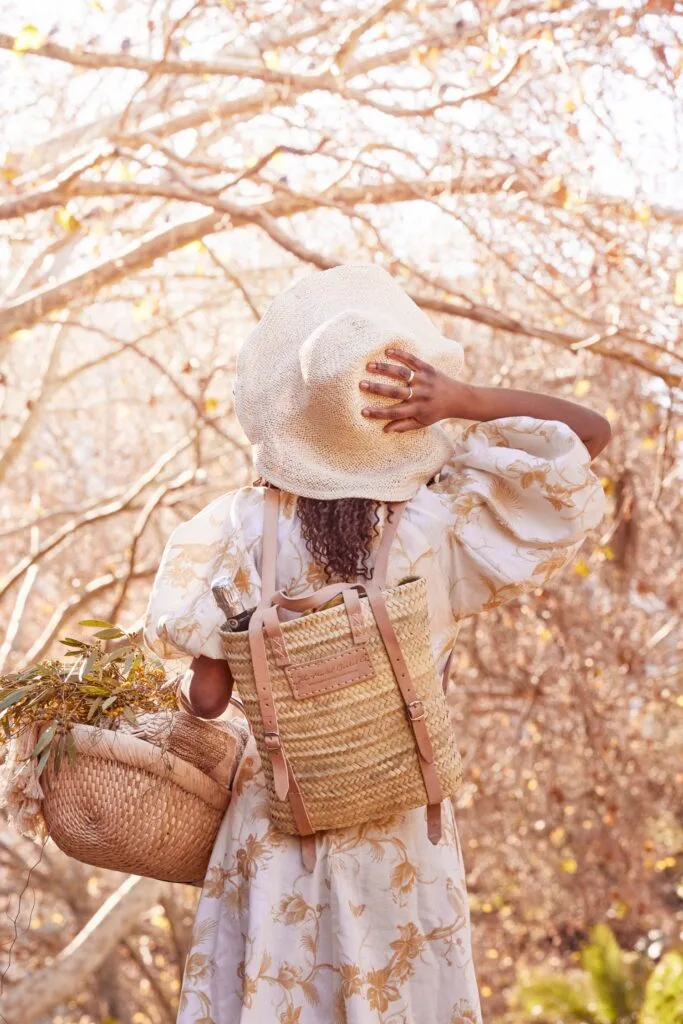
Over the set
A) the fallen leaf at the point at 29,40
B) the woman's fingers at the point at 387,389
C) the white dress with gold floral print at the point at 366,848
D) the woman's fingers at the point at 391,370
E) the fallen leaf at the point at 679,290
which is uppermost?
the fallen leaf at the point at 29,40

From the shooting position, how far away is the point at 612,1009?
6.96 m

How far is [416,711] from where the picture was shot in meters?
1.66

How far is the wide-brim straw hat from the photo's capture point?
1.77m

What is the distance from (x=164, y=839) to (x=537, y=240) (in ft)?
11.4

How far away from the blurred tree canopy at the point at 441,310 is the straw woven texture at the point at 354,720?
170cm

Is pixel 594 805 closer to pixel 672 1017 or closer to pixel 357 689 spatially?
pixel 672 1017

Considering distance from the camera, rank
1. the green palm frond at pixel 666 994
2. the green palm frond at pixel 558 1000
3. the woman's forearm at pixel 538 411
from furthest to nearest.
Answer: the green palm frond at pixel 558 1000 → the green palm frond at pixel 666 994 → the woman's forearm at pixel 538 411

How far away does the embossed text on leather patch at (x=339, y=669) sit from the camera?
1638 millimetres

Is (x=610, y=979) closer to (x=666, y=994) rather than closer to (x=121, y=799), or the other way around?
(x=666, y=994)

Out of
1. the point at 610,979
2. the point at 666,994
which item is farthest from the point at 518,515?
the point at 610,979

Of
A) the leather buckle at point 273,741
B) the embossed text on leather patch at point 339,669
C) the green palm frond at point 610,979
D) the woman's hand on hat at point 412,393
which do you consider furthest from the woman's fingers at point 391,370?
the green palm frond at point 610,979

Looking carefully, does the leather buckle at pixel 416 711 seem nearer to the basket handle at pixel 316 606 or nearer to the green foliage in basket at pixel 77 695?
the basket handle at pixel 316 606

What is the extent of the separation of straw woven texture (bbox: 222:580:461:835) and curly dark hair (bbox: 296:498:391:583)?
10 cm

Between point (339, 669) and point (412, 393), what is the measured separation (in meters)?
0.43
